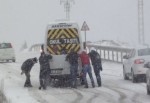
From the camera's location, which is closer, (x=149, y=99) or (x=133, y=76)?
(x=149, y=99)

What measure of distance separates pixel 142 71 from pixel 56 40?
3771 millimetres

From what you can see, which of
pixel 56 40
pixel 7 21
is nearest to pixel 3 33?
pixel 7 21

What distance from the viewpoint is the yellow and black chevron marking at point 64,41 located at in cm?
2388

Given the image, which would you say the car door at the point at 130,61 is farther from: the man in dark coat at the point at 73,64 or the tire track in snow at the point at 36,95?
the tire track in snow at the point at 36,95

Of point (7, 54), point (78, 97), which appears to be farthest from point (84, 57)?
point (7, 54)

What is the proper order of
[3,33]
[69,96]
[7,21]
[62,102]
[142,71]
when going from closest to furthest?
[62,102], [69,96], [142,71], [3,33], [7,21]

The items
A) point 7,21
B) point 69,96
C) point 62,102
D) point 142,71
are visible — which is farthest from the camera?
point 7,21

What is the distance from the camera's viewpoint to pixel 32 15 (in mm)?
164500

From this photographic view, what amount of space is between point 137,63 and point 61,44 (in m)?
3.23


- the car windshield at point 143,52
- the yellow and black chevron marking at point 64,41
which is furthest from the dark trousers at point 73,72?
the car windshield at point 143,52

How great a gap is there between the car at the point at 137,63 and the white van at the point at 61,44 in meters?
2.26

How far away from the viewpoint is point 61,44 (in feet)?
78.4

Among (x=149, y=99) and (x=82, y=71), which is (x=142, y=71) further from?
(x=149, y=99)

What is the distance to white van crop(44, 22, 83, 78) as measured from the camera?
23602mm
